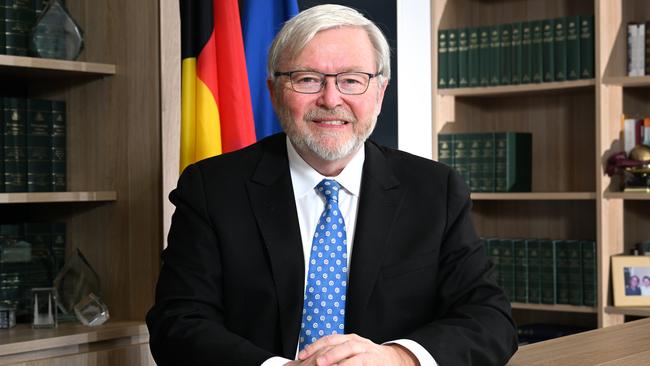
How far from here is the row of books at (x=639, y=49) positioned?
3854 mm

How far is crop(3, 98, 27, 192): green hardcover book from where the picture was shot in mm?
2891

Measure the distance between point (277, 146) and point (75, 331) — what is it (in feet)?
3.26

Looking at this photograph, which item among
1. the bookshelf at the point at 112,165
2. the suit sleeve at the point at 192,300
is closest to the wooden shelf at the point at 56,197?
the bookshelf at the point at 112,165

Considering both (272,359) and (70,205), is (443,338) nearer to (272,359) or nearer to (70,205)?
(272,359)

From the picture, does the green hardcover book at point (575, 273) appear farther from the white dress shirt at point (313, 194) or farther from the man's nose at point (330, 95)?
the man's nose at point (330, 95)

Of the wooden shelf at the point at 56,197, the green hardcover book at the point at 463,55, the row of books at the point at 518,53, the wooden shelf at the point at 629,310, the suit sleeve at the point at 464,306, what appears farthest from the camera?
the green hardcover book at the point at 463,55

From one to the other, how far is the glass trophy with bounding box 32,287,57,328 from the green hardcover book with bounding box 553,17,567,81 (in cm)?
230

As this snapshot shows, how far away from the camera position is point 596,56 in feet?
12.7

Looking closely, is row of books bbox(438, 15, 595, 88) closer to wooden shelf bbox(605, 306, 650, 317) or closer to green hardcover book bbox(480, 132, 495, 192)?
green hardcover book bbox(480, 132, 495, 192)

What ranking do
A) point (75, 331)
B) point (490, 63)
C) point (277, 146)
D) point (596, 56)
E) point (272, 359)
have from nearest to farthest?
point (272, 359) < point (277, 146) < point (75, 331) < point (596, 56) < point (490, 63)

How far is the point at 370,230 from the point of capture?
205 cm

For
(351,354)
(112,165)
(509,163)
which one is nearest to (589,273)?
(509,163)

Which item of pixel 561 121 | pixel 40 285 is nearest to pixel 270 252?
pixel 40 285

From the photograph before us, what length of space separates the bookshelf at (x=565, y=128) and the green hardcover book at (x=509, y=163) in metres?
0.06
